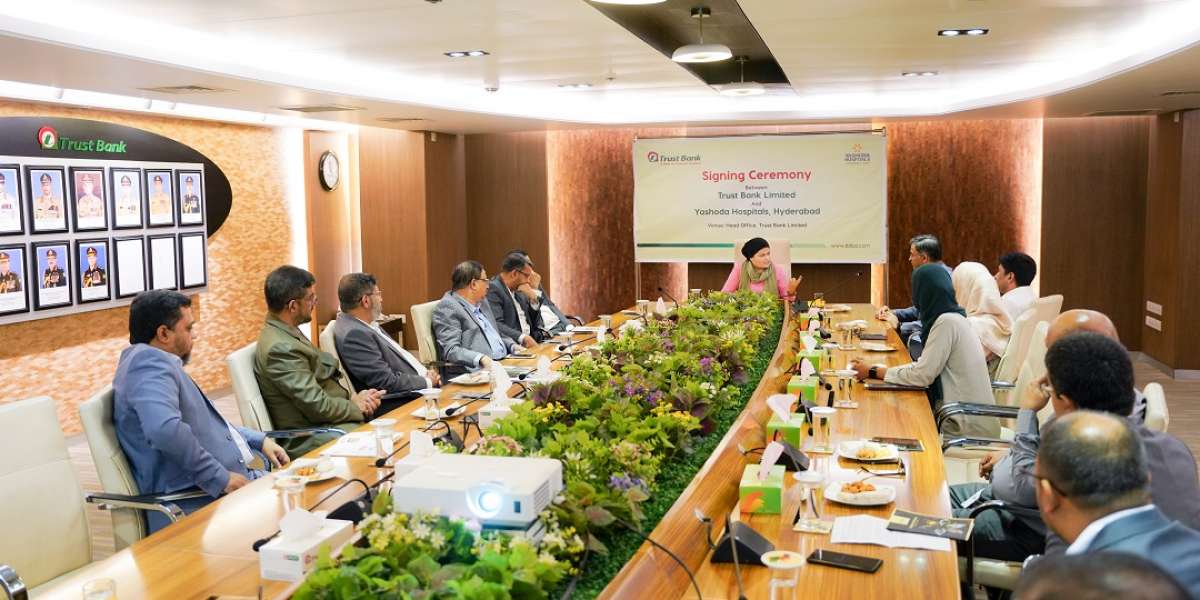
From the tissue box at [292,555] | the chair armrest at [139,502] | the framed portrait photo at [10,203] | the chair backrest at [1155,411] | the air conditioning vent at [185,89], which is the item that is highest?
the air conditioning vent at [185,89]

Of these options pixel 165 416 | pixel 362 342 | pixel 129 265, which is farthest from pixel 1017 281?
pixel 129 265

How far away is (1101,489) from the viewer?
71.2 inches

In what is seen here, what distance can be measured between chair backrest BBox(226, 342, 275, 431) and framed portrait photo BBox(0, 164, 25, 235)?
2987 millimetres

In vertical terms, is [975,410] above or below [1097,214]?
below

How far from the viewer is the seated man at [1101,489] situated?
1751 millimetres

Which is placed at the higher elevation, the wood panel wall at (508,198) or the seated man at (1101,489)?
the wood panel wall at (508,198)

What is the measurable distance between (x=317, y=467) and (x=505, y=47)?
10.0 ft

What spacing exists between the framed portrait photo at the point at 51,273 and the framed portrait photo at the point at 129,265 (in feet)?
1.49

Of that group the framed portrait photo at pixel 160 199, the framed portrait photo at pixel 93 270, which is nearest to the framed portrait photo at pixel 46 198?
the framed portrait photo at pixel 93 270

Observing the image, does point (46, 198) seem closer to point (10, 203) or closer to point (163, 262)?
point (10, 203)

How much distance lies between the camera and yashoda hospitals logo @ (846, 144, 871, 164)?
985 centimetres

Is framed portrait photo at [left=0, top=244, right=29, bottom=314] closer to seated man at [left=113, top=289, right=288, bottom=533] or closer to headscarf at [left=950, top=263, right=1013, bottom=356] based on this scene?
seated man at [left=113, top=289, right=288, bottom=533]

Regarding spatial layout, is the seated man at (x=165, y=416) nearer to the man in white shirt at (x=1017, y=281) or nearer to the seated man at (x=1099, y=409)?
the seated man at (x=1099, y=409)

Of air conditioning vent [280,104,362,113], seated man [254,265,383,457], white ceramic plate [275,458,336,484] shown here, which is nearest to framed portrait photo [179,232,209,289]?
air conditioning vent [280,104,362,113]
